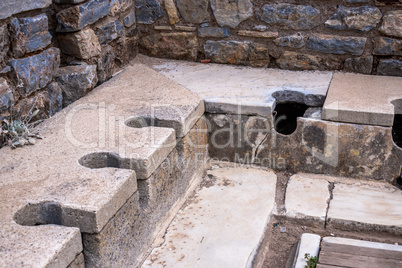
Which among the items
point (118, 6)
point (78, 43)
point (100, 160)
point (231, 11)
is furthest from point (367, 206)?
point (118, 6)

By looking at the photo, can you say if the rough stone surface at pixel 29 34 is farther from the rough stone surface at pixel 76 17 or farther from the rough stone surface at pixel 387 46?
the rough stone surface at pixel 387 46

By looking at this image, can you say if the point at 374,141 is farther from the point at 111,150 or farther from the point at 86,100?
the point at 86,100

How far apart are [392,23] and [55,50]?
2566 mm

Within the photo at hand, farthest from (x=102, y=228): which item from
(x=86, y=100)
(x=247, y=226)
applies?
(x=86, y=100)

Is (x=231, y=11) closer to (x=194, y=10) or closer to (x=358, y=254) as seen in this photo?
(x=194, y=10)

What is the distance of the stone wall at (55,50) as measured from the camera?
249 centimetres

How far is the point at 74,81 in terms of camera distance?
3.02 m

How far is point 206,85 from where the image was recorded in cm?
342

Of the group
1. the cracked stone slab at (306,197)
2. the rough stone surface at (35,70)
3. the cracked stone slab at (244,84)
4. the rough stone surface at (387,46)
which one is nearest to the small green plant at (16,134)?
the rough stone surface at (35,70)

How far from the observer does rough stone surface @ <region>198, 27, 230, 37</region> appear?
389 cm

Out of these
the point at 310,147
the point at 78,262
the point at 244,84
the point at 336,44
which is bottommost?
the point at 310,147

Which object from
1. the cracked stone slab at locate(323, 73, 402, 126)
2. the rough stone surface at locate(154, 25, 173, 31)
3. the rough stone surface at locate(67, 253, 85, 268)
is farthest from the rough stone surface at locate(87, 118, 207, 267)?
the rough stone surface at locate(154, 25, 173, 31)

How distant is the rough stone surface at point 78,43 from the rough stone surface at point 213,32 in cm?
111

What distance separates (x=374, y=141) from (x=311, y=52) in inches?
43.9
